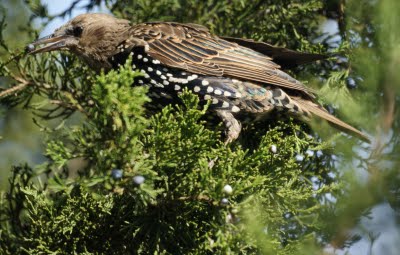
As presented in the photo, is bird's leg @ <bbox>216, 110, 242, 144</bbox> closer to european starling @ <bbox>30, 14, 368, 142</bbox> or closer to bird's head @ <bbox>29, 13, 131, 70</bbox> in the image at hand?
european starling @ <bbox>30, 14, 368, 142</bbox>

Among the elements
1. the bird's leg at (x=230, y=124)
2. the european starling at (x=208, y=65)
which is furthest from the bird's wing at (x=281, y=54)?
the bird's leg at (x=230, y=124)

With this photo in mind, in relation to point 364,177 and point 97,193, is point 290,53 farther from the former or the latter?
point 364,177

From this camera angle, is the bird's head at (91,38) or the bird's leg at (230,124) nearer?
the bird's leg at (230,124)

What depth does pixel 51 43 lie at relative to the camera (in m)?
4.06

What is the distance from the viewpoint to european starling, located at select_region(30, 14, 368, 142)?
377 cm

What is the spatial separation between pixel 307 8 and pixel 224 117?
0.93 m

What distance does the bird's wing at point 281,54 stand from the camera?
3.79 m

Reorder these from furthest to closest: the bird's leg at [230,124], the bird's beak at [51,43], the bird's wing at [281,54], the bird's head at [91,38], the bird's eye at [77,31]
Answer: the bird's eye at [77,31] → the bird's head at [91,38] → the bird's beak at [51,43] → the bird's wing at [281,54] → the bird's leg at [230,124]

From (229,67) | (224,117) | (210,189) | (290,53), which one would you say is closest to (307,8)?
(290,53)

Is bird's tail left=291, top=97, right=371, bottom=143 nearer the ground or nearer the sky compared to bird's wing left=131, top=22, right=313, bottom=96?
nearer the ground

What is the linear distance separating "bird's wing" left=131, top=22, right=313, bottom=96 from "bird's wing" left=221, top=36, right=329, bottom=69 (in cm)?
4

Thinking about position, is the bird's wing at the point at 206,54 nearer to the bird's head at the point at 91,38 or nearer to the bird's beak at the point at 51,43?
the bird's head at the point at 91,38

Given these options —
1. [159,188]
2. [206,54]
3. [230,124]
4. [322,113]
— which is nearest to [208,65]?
[206,54]

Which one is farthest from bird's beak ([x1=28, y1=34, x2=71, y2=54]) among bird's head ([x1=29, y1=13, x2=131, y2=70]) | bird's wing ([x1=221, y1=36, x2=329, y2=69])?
bird's wing ([x1=221, y1=36, x2=329, y2=69])
